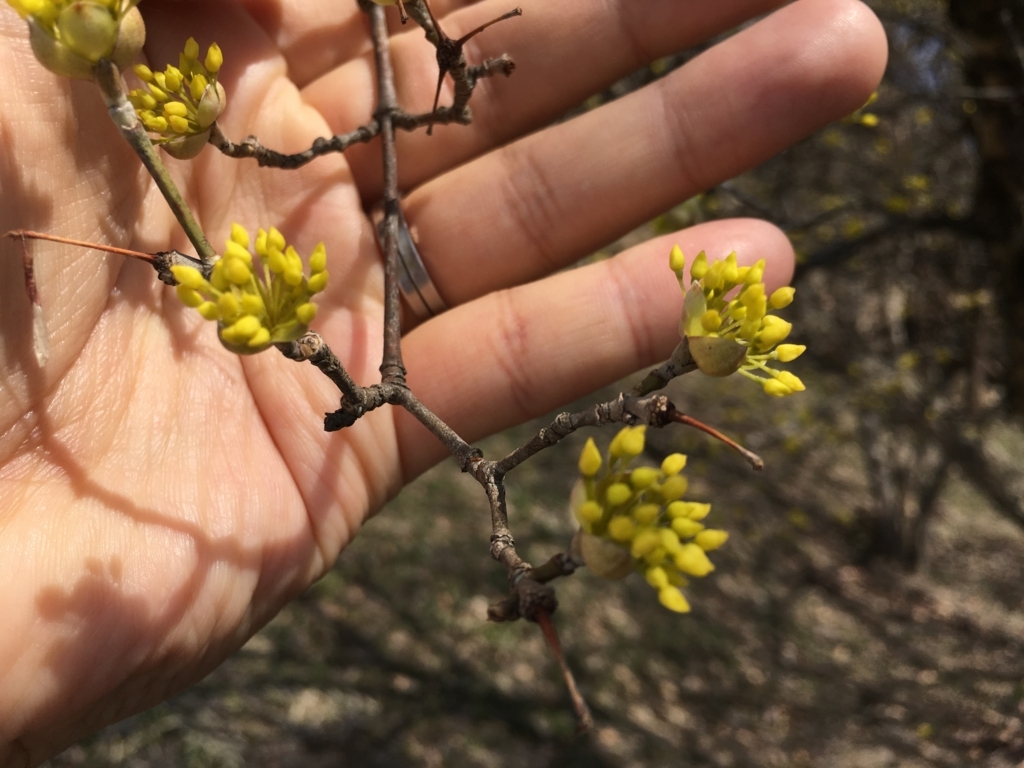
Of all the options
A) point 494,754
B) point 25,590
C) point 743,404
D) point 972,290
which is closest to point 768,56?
point 25,590

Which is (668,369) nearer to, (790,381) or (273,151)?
(790,381)

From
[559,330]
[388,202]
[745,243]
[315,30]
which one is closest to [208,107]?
[388,202]

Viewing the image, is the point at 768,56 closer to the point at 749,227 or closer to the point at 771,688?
the point at 749,227

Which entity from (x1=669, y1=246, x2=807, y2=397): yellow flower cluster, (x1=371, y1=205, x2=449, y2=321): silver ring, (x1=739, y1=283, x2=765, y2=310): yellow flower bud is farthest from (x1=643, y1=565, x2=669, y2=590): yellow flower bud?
(x1=371, y1=205, x2=449, y2=321): silver ring

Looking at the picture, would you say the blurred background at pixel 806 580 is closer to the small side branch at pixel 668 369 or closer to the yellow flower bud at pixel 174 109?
the small side branch at pixel 668 369

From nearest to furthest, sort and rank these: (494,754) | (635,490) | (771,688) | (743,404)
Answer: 1. (635,490)
2. (494,754)
3. (771,688)
4. (743,404)

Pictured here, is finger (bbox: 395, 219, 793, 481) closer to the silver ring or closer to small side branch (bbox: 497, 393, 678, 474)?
the silver ring
